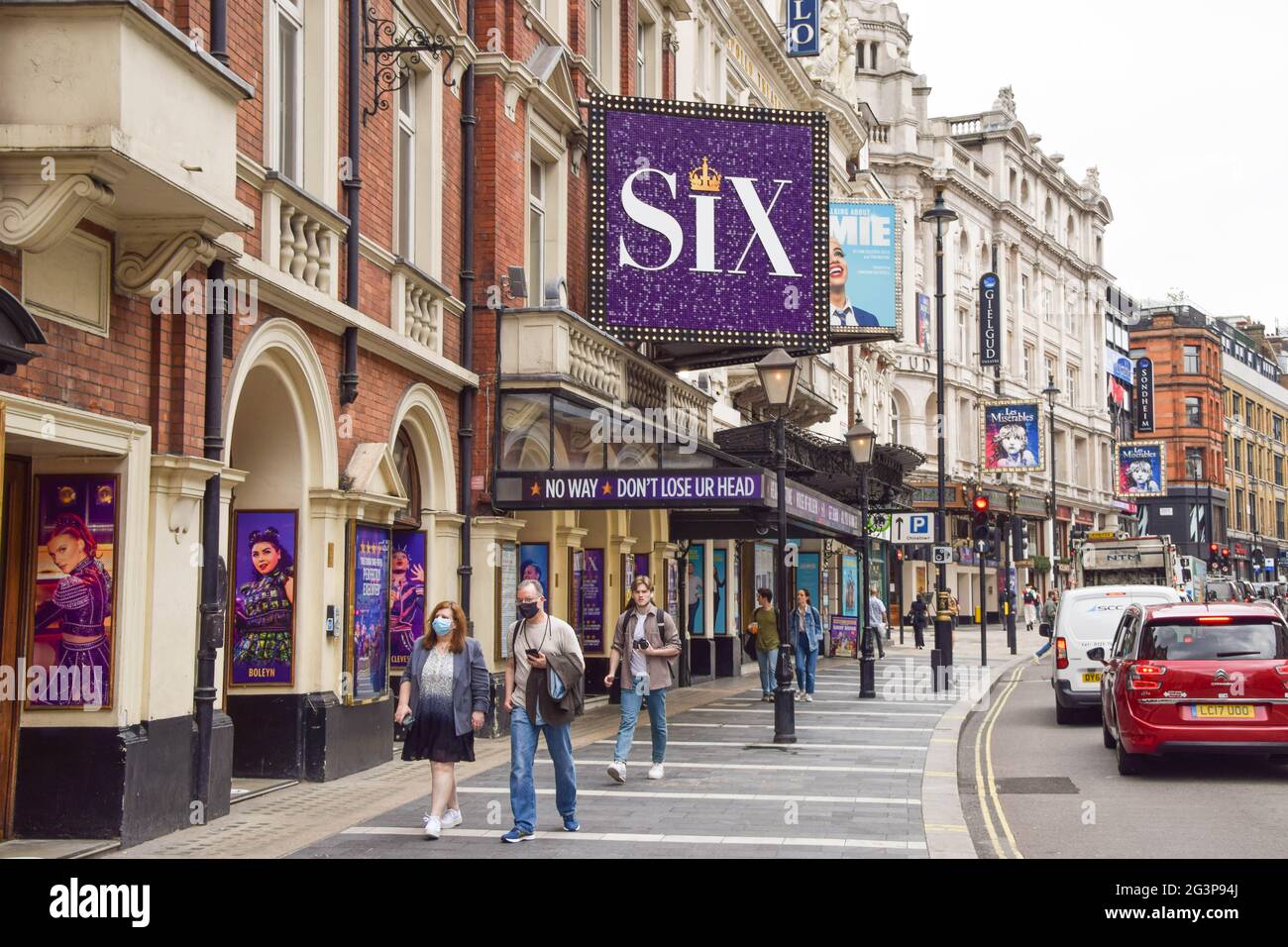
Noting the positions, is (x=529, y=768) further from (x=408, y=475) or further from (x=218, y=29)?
(x=408, y=475)

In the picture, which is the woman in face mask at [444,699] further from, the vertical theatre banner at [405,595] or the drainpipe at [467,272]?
the drainpipe at [467,272]

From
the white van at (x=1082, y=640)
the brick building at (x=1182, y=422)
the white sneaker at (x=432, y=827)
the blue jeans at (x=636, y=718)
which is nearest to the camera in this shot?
the white sneaker at (x=432, y=827)

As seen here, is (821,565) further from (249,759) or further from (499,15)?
(249,759)

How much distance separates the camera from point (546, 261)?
20594 mm

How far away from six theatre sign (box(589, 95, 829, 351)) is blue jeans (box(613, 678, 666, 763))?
7057 mm

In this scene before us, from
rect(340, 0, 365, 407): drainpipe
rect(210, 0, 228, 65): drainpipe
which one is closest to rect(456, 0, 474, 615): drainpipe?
rect(340, 0, 365, 407): drainpipe

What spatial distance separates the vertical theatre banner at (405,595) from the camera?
644 inches

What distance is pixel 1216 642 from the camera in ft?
46.2

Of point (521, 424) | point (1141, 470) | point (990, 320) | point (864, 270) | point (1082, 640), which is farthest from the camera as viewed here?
point (1141, 470)

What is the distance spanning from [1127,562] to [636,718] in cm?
3571

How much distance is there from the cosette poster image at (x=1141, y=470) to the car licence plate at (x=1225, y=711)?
228ft

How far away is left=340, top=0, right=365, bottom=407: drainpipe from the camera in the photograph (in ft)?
46.4

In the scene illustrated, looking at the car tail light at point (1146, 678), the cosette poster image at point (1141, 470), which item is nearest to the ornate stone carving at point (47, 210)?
the car tail light at point (1146, 678)

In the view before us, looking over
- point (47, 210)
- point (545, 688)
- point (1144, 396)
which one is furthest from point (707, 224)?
point (1144, 396)
